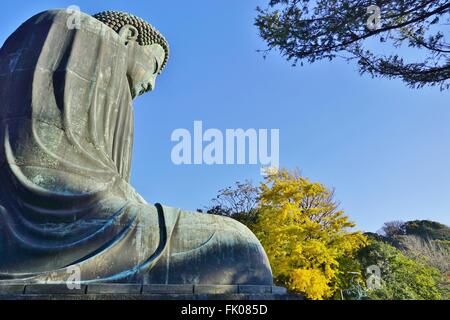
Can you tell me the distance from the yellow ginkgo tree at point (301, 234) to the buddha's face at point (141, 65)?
10.4 m

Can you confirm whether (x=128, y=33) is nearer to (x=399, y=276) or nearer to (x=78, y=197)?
(x=78, y=197)

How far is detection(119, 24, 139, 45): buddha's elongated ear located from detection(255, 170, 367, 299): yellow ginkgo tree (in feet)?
35.7

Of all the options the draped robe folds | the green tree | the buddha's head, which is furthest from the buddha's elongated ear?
the green tree

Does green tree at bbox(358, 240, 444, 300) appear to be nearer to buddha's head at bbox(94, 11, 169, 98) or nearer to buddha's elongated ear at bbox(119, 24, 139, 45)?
buddha's head at bbox(94, 11, 169, 98)

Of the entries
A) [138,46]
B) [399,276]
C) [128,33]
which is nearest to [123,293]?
[138,46]

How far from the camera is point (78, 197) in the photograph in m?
3.84

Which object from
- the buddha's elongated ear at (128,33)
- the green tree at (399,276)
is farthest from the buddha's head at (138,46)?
the green tree at (399,276)

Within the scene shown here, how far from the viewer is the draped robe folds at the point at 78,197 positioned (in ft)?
11.7

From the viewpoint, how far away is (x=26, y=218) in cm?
381

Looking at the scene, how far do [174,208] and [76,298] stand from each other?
130 centimetres

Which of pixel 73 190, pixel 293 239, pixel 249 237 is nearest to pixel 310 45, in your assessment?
pixel 249 237

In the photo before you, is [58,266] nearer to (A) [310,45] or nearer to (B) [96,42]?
(B) [96,42]

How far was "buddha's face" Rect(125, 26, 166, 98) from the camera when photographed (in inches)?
208
